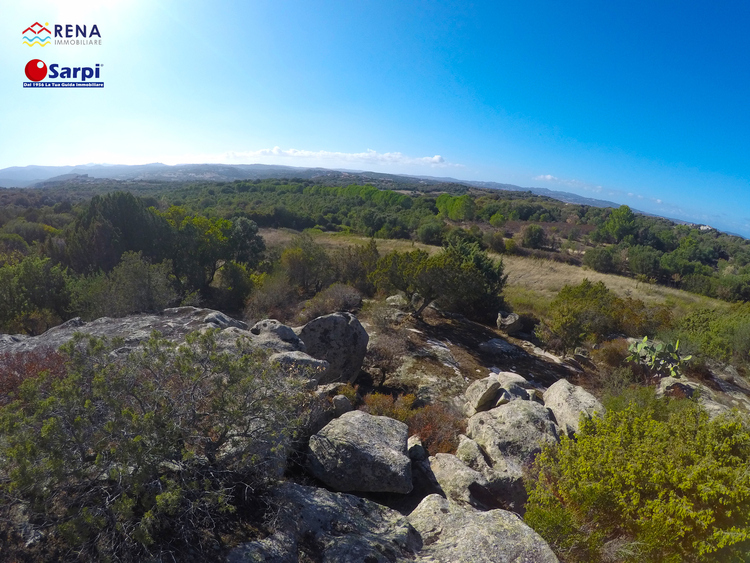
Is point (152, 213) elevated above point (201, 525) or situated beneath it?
elevated above

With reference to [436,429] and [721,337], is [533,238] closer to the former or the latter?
[721,337]

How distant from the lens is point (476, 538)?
14.6 ft

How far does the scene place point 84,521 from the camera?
11.0ft

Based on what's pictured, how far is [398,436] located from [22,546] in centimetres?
499

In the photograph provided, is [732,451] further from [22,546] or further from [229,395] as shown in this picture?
[22,546]

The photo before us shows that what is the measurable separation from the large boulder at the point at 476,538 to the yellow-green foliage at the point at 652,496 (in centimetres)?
50

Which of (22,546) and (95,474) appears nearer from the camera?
(22,546)

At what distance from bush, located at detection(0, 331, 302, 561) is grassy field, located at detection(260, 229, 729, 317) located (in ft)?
65.4

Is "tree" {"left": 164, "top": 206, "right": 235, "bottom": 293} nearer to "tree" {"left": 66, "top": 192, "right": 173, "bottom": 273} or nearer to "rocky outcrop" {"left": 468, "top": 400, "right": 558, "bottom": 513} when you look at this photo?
"tree" {"left": 66, "top": 192, "right": 173, "bottom": 273}

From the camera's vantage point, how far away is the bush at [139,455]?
3.40 m

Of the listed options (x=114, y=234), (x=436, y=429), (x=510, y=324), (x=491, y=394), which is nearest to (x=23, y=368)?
(x=436, y=429)

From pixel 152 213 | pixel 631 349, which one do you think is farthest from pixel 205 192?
pixel 631 349

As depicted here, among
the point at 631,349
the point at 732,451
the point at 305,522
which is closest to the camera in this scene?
the point at 305,522

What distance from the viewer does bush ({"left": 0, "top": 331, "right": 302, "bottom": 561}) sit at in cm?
340
